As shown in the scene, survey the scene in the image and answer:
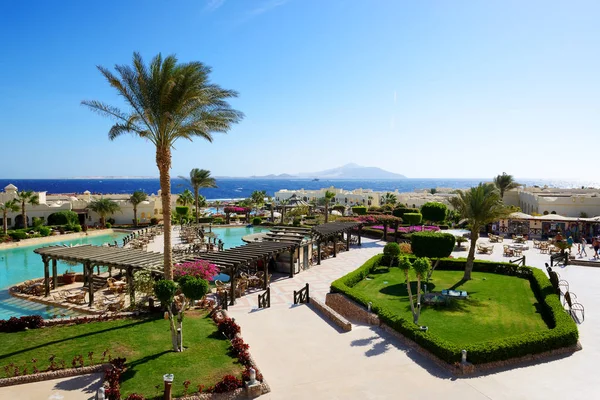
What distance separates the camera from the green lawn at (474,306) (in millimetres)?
14901

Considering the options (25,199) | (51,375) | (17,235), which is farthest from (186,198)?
(51,375)

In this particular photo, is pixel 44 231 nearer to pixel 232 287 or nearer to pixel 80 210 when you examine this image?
pixel 80 210

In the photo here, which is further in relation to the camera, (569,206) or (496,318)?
(569,206)

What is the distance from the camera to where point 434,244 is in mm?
23406

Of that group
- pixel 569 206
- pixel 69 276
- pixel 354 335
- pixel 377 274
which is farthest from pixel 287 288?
pixel 569 206

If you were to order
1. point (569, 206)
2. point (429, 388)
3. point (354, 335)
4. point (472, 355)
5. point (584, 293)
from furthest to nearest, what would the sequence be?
point (569, 206)
point (584, 293)
point (354, 335)
point (472, 355)
point (429, 388)

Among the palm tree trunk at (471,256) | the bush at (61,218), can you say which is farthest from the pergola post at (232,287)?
the bush at (61,218)

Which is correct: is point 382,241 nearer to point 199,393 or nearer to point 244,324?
point 244,324

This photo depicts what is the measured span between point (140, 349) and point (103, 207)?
45.1 metres

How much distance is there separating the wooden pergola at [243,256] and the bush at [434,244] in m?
7.61

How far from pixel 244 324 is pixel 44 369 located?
22.9 feet

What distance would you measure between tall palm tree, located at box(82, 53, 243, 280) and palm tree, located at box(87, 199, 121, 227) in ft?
132

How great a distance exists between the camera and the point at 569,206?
1788 inches

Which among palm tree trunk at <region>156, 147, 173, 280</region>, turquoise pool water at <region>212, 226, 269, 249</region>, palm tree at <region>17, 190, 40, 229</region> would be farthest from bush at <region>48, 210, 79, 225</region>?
palm tree trunk at <region>156, 147, 173, 280</region>
